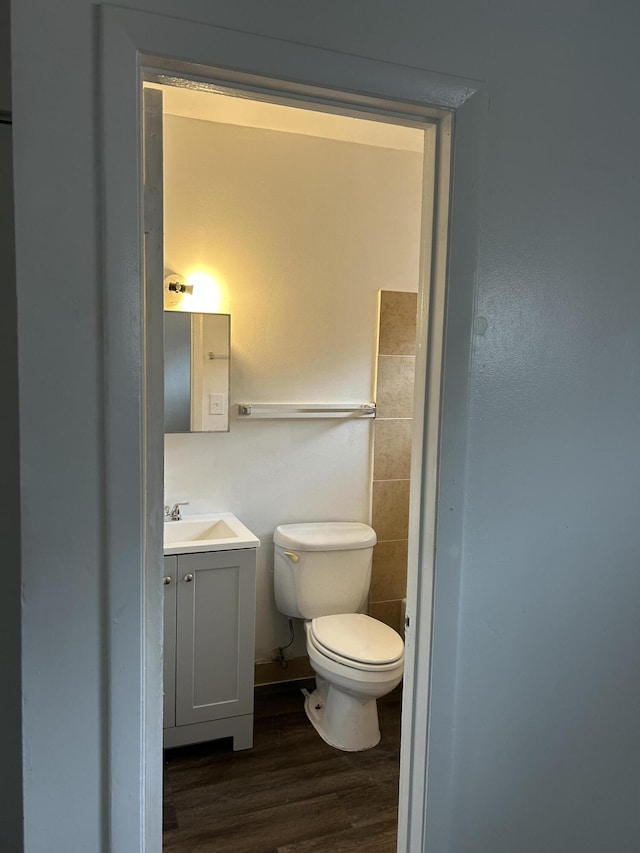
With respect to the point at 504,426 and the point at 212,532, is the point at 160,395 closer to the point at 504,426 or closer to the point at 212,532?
the point at 504,426

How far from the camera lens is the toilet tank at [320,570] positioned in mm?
2508

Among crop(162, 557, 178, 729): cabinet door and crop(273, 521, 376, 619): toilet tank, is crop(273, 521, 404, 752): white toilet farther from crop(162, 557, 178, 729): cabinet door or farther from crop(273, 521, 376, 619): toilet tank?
crop(162, 557, 178, 729): cabinet door

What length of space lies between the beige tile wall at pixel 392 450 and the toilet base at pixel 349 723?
0.54 meters

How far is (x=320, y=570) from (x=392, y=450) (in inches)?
26.4

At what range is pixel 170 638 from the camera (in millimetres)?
2154

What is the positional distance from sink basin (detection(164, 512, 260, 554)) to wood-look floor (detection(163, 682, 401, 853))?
0.80 metres

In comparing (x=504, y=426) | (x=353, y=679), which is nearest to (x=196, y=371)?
(x=353, y=679)

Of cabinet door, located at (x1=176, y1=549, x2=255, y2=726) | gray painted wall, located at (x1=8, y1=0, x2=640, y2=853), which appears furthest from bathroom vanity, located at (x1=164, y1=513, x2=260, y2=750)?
gray painted wall, located at (x1=8, y1=0, x2=640, y2=853)

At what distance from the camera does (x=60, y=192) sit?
3.08ft

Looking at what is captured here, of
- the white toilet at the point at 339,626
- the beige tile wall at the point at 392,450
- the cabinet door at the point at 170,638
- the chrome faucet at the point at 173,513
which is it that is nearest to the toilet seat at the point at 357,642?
the white toilet at the point at 339,626

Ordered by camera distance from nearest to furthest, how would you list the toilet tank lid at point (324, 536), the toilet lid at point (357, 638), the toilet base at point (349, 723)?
the toilet lid at point (357, 638) → the toilet base at point (349, 723) → the toilet tank lid at point (324, 536)

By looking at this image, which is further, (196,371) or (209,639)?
(196,371)

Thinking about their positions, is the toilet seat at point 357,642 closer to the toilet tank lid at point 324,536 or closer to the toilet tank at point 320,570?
the toilet tank at point 320,570

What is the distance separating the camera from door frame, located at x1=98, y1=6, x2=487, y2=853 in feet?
3.18
